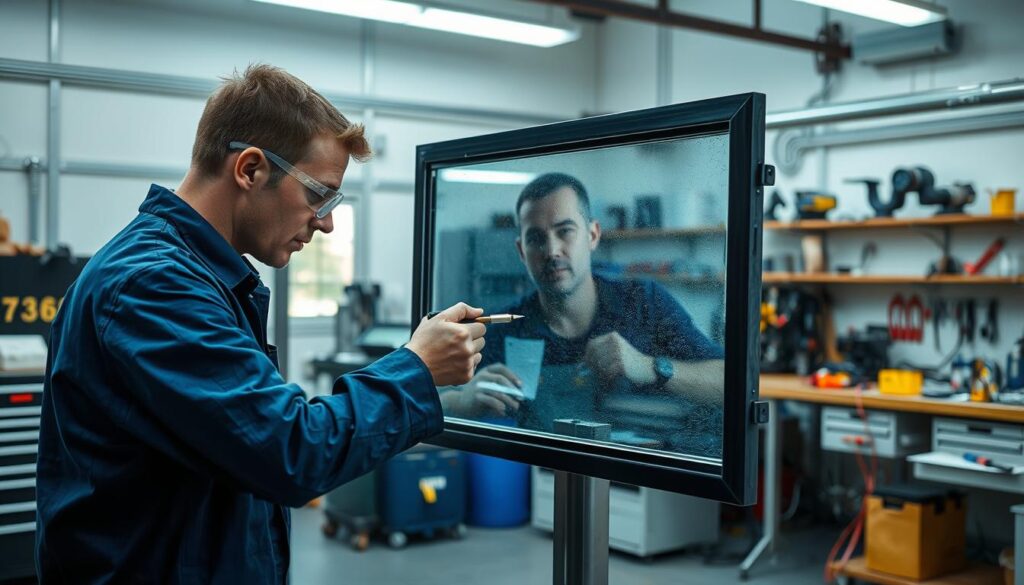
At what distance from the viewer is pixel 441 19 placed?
4734 mm

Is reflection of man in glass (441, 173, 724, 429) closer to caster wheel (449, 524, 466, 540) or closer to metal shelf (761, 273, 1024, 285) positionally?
metal shelf (761, 273, 1024, 285)

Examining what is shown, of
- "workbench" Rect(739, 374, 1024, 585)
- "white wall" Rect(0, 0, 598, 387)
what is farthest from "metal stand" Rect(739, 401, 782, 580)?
"white wall" Rect(0, 0, 598, 387)

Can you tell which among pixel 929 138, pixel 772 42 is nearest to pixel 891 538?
pixel 929 138

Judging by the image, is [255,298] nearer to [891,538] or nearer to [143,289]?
[143,289]

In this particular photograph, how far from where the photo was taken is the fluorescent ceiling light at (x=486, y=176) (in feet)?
4.83

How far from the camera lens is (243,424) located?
965mm

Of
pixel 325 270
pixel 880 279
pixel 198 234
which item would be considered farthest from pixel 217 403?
pixel 325 270

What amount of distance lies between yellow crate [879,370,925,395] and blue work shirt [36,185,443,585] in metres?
3.41

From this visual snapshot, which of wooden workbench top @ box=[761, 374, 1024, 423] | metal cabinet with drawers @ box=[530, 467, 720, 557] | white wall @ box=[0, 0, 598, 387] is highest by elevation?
white wall @ box=[0, 0, 598, 387]

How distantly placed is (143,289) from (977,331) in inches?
180

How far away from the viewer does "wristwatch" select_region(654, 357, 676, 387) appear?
4.13 ft

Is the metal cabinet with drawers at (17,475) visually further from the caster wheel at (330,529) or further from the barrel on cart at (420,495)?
the barrel on cart at (420,495)

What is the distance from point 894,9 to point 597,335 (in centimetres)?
365

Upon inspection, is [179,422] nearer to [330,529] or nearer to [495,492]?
[330,529]
